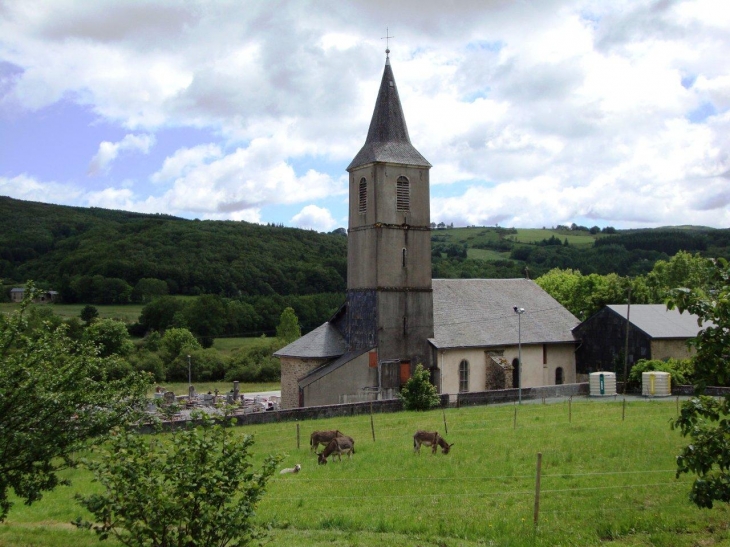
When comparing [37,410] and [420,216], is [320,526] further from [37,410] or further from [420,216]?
[420,216]

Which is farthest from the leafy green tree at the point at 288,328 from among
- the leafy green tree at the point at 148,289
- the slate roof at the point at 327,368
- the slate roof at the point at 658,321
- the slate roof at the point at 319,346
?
the slate roof at the point at 658,321

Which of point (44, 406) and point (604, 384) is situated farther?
point (604, 384)

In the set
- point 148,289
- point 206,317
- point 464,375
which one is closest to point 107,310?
point 148,289

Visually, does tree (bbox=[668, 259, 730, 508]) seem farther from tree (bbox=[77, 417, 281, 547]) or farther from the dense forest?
the dense forest

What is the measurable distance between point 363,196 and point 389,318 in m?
7.58

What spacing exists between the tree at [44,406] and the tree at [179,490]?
1.94 metres

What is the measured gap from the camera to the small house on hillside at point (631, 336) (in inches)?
1839

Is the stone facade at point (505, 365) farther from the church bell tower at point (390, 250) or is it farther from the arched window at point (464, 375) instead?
the church bell tower at point (390, 250)

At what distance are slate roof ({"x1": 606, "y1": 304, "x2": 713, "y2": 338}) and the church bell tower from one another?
13.6 meters

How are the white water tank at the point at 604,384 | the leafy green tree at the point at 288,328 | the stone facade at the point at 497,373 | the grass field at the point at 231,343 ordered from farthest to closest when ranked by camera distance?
the grass field at the point at 231,343 < the leafy green tree at the point at 288,328 < the stone facade at the point at 497,373 < the white water tank at the point at 604,384

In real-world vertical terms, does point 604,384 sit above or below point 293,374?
below

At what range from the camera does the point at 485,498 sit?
1658 centimetres

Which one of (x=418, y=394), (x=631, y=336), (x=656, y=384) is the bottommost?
(x=418, y=394)

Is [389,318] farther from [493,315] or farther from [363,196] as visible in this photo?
[493,315]
